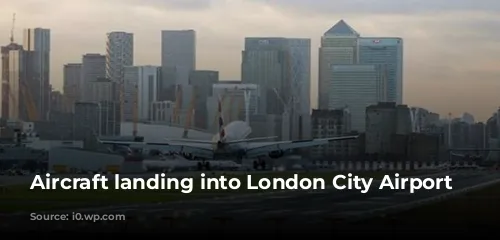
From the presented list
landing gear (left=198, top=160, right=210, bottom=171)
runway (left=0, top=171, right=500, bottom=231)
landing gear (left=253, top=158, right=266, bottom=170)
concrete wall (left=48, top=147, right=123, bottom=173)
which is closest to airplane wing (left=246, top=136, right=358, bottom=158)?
landing gear (left=198, top=160, right=210, bottom=171)

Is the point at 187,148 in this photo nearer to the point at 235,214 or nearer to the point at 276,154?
the point at 276,154

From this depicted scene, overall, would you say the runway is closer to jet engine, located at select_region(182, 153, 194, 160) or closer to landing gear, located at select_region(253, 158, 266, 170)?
landing gear, located at select_region(253, 158, 266, 170)

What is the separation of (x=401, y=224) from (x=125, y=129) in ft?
474

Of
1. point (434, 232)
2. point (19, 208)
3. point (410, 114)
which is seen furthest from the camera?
point (410, 114)

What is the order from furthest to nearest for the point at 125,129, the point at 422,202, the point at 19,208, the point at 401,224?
Answer: the point at 125,129 < the point at 422,202 < the point at 19,208 < the point at 401,224

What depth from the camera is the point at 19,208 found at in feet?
126

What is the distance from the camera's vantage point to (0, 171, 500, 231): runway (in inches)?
1145

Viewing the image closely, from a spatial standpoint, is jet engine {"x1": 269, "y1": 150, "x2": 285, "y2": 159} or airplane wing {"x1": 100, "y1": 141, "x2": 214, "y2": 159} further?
airplane wing {"x1": 100, "y1": 141, "x2": 214, "y2": 159}

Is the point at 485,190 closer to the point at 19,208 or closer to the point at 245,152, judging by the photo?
the point at 19,208

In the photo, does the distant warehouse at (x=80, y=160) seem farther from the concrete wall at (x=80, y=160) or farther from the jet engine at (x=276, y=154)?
the jet engine at (x=276, y=154)

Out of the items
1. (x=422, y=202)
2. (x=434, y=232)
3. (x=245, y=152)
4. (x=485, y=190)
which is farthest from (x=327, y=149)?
(x=434, y=232)

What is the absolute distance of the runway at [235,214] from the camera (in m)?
29.1

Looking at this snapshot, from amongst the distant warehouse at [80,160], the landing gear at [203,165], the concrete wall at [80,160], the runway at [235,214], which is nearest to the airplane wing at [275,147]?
the landing gear at [203,165]

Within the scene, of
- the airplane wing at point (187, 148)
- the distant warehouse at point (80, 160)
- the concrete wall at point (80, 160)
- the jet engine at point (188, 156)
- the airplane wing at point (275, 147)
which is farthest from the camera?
the jet engine at point (188, 156)
